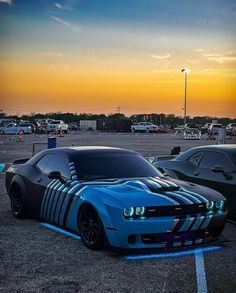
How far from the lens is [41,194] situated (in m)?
7.64

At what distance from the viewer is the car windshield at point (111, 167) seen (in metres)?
7.05

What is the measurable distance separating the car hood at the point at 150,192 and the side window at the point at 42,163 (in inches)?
63.9

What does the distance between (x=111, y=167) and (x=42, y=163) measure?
1.49m

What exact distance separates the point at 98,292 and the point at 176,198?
1795 millimetres

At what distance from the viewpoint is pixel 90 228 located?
20.2ft

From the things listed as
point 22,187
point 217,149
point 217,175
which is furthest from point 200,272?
point 22,187

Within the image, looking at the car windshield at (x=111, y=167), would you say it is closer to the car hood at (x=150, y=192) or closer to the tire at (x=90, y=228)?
the car hood at (x=150, y=192)

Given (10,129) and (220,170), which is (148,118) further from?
(220,170)

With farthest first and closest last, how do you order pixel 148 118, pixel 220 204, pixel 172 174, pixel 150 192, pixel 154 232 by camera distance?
pixel 148 118 → pixel 172 174 → pixel 220 204 → pixel 150 192 → pixel 154 232

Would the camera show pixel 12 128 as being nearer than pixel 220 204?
No

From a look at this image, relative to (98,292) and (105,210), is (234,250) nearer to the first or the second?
(105,210)

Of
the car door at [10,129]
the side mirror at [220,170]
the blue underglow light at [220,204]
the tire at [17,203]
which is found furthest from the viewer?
the car door at [10,129]

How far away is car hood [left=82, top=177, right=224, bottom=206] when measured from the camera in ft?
19.2

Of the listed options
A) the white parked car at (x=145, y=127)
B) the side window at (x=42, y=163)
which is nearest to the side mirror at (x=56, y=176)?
the side window at (x=42, y=163)
